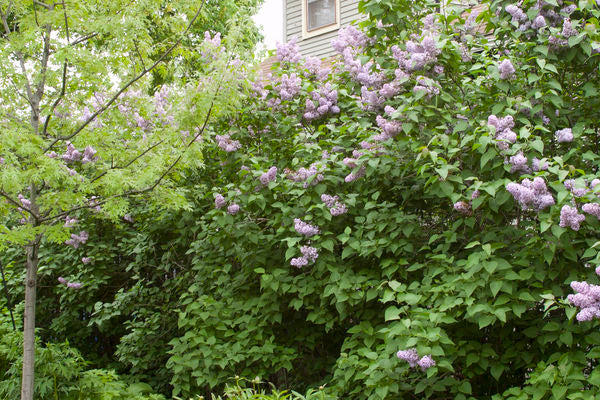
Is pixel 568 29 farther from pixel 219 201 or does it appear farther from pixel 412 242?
pixel 219 201

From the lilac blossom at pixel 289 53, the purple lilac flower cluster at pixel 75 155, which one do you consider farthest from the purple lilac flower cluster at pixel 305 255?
the purple lilac flower cluster at pixel 75 155

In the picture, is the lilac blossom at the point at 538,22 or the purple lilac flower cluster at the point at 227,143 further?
the purple lilac flower cluster at the point at 227,143

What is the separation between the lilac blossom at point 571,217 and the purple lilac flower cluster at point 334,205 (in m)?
1.47

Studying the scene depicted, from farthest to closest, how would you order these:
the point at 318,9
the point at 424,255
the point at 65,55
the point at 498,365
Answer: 1. the point at 318,9
2. the point at 424,255
3. the point at 65,55
4. the point at 498,365

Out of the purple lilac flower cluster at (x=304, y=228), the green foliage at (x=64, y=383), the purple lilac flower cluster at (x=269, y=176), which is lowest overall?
the green foliage at (x=64, y=383)

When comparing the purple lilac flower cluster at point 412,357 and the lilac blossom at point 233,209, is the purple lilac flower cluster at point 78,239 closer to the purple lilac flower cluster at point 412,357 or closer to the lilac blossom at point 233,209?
the lilac blossom at point 233,209

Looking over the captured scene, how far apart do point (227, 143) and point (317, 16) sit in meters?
6.00

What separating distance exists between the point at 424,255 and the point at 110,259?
11.5ft

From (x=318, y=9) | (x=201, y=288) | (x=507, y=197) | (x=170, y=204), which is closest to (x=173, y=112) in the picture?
(x=170, y=204)

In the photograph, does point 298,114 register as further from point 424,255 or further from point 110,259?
point 110,259

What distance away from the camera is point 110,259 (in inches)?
243

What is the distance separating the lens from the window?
10047 mm

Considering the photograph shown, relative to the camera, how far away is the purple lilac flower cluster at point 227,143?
505 centimetres

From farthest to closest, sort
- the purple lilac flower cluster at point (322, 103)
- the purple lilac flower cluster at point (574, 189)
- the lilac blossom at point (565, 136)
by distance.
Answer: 1. the purple lilac flower cluster at point (322, 103)
2. the lilac blossom at point (565, 136)
3. the purple lilac flower cluster at point (574, 189)
